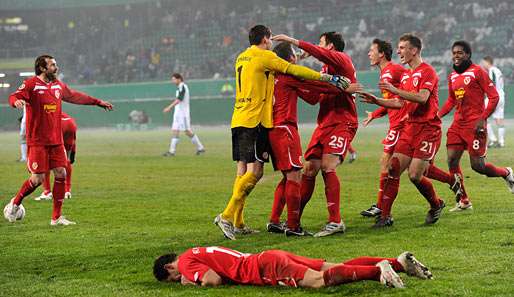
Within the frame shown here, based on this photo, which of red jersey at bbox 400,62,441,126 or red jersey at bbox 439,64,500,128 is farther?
red jersey at bbox 439,64,500,128

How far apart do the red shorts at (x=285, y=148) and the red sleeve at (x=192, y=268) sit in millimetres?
2938

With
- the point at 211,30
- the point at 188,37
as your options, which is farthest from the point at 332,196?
the point at 188,37

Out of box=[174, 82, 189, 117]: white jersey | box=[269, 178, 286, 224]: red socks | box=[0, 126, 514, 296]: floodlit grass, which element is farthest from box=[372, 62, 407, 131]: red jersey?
box=[174, 82, 189, 117]: white jersey

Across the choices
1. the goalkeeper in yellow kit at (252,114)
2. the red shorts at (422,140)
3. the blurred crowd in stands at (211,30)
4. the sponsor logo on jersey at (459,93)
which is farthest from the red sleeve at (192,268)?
the blurred crowd in stands at (211,30)

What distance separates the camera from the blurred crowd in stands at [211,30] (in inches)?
1828

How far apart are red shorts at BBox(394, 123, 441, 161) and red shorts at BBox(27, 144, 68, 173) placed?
469 cm

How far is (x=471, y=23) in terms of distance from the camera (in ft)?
153

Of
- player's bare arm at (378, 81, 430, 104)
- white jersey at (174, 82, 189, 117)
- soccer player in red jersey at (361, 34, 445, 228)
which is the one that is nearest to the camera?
player's bare arm at (378, 81, 430, 104)

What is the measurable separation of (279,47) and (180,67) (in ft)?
139

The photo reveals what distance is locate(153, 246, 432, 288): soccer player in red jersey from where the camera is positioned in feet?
22.3

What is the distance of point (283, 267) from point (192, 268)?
83cm

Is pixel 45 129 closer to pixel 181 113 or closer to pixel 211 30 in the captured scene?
pixel 181 113

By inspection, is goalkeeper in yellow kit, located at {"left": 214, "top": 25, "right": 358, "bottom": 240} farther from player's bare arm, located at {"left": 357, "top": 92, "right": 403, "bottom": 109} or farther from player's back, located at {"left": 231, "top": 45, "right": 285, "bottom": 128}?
player's bare arm, located at {"left": 357, "top": 92, "right": 403, "bottom": 109}

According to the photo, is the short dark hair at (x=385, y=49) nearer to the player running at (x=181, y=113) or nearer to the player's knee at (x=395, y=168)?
the player's knee at (x=395, y=168)
